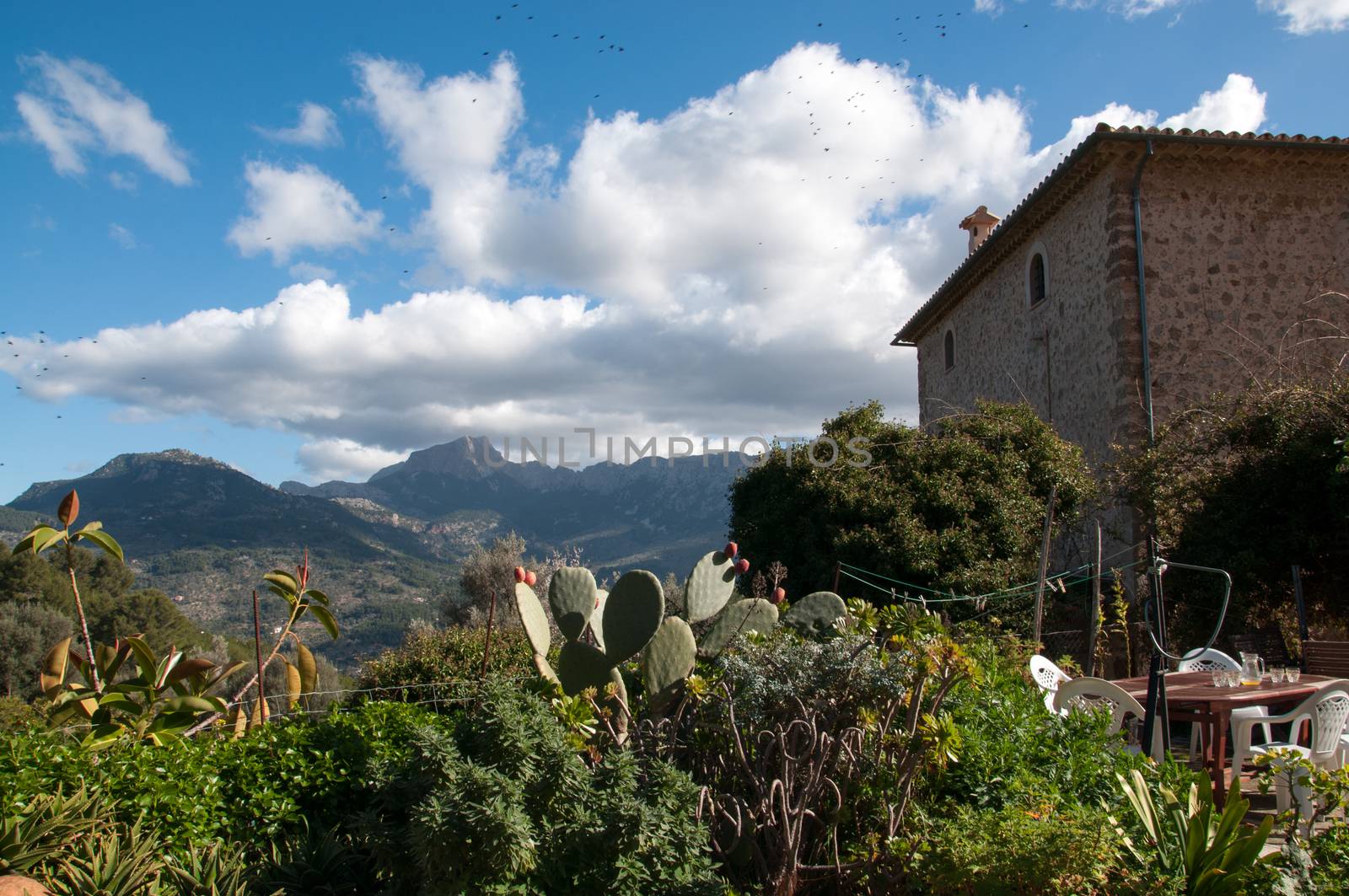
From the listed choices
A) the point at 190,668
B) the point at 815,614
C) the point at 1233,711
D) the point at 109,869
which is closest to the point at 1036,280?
the point at 1233,711

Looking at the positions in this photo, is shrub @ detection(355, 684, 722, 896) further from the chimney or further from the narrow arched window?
the chimney

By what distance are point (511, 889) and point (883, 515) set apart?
30.0 feet

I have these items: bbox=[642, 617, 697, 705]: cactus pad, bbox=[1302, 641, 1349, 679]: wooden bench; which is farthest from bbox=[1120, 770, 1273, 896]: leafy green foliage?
bbox=[1302, 641, 1349, 679]: wooden bench

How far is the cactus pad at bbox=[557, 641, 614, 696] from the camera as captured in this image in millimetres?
4203

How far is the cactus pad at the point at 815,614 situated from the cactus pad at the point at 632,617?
101 cm

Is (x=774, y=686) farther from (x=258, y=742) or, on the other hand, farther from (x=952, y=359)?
(x=952, y=359)

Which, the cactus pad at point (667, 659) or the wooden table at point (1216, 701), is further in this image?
the wooden table at point (1216, 701)

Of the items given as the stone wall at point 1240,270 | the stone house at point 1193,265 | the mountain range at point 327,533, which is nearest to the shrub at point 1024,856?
the stone house at point 1193,265

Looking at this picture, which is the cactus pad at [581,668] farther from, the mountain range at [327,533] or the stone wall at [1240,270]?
the mountain range at [327,533]

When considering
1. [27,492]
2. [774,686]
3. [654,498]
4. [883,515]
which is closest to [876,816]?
[774,686]

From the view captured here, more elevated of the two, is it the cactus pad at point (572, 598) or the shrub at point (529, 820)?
the cactus pad at point (572, 598)

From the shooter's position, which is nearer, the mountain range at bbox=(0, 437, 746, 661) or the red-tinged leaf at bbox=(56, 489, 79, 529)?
the red-tinged leaf at bbox=(56, 489, 79, 529)

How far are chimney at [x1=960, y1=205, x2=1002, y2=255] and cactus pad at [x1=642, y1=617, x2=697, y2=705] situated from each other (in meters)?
15.9

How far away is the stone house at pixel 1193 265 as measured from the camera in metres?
10.5
